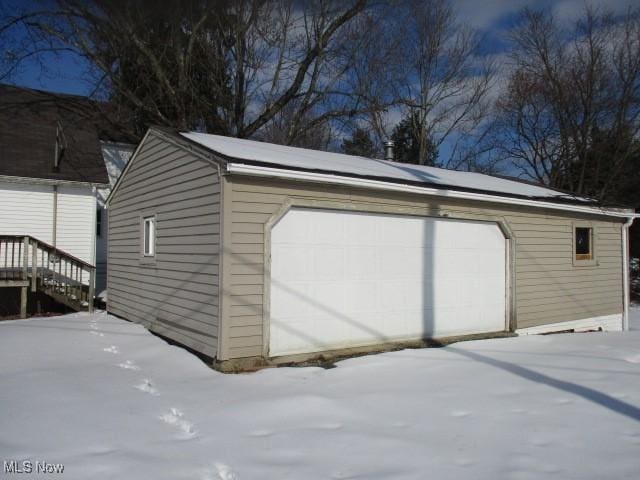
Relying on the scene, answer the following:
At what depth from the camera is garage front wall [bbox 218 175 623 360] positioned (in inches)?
264

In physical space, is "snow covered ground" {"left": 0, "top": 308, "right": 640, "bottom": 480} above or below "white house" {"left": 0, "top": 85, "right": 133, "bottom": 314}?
below

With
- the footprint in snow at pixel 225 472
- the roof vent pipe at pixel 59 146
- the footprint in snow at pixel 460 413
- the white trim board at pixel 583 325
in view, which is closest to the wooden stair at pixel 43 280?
the roof vent pipe at pixel 59 146

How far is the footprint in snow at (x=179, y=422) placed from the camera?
4.45 m

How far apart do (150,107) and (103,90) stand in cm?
219

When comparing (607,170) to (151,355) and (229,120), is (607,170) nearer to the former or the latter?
(229,120)

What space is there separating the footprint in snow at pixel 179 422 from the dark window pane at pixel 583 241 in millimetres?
10499

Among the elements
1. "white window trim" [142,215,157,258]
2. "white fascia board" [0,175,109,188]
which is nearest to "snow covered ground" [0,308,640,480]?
"white window trim" [142,215,157,258]

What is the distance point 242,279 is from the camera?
22.1 ft

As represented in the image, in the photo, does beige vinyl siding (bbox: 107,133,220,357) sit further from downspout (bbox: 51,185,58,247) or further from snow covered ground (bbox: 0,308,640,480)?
downspout (bbox: 51,185,58,247)

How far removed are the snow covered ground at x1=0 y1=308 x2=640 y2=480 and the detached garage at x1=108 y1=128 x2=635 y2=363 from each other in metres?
0.74

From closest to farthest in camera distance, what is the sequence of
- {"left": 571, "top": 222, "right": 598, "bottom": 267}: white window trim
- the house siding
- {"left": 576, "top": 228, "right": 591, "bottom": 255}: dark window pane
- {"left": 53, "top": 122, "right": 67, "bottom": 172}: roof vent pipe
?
{"left": 571, "top": 222, "right": 598, "bottom": 267}: white window trim < {"left": 576, "top": 228, "right": 591, "bottom": 255}: dark window pane < the house siding < {"left": 53, "top": 122, "right": 67, "bottom": 172}: roof vent pipe

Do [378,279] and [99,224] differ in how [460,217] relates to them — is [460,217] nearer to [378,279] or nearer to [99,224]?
[378,279]

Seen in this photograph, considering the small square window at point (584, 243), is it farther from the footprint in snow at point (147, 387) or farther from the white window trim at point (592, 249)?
the footprint in snow at point (147, 387)

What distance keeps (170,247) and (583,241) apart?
31.7ft
